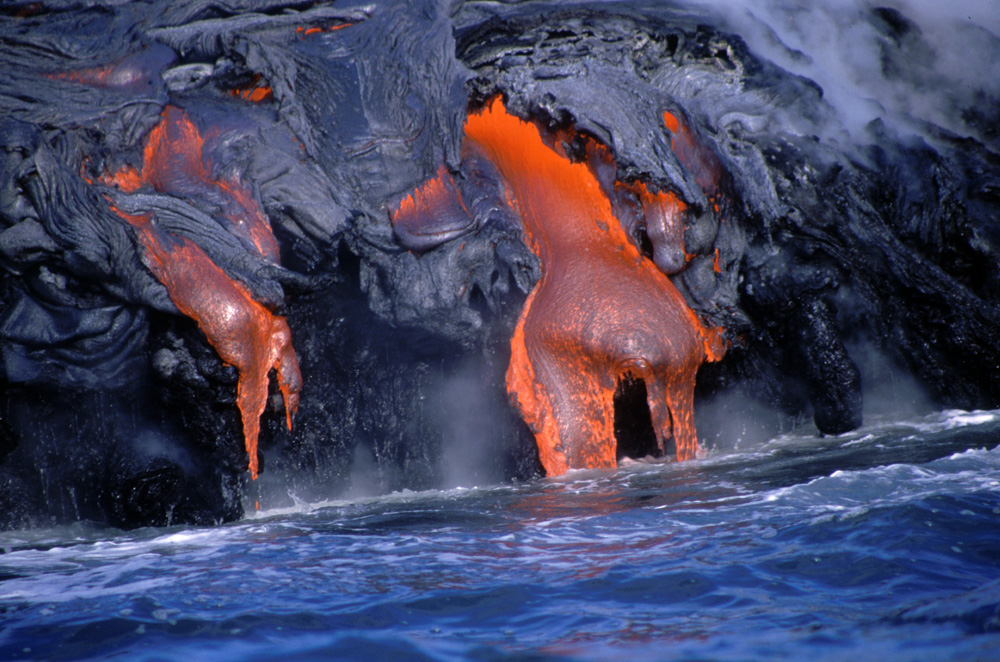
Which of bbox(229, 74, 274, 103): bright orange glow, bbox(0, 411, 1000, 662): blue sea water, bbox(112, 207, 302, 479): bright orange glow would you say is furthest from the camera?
bbox(229, 74, 274, 103): bright orange glow

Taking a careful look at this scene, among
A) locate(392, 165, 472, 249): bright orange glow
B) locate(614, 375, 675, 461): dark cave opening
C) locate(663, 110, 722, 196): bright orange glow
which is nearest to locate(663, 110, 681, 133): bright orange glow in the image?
locate(663, 110, 722, 196): bright orange glow

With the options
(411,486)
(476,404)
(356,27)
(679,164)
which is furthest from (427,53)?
(411,486)

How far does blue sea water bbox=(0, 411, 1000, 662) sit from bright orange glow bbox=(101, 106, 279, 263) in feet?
6.37

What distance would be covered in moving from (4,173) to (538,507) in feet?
11.6

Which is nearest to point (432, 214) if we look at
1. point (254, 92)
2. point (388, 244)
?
point (388, 244)

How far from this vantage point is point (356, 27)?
6164 mm

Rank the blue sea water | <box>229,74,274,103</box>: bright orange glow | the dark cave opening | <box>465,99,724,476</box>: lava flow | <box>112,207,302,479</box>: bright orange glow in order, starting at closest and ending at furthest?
the blue sea water → <box>112,207,302,479</box>: bright orange glow → <box>465,99,724,476</box>: lava flow → the dark cave opening → <box>229,74,274,103</box>: bright orange glow

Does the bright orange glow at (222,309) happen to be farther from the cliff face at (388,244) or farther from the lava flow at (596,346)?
the lava flow at (596,346)

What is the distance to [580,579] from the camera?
8.59 feet

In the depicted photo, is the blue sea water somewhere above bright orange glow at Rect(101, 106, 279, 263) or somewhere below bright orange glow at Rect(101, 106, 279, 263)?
below

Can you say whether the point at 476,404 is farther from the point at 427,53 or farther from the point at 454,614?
the point at 454,614

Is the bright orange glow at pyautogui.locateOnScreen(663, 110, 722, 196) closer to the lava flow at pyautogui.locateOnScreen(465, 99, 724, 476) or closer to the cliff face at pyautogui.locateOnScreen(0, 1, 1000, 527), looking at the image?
the cliff face at pyautogui.locateOnScreen(0, 1, 1000, 527)

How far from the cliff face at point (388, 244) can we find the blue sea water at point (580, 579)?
1040 mm

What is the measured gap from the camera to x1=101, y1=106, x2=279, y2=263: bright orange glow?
5.23m
